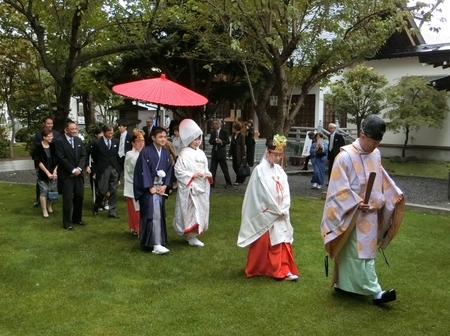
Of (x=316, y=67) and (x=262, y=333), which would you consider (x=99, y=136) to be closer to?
(x=316, y=67)

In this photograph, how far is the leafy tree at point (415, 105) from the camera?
1738 centimetres

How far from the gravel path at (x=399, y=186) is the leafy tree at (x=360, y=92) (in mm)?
3610

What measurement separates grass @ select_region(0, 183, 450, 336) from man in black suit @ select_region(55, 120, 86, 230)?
0.50 meters

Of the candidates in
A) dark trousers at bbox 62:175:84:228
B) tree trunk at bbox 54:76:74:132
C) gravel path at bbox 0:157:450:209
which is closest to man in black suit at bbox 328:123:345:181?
gravel path at bbox 0:157:450:209

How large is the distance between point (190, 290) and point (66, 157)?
3923mm

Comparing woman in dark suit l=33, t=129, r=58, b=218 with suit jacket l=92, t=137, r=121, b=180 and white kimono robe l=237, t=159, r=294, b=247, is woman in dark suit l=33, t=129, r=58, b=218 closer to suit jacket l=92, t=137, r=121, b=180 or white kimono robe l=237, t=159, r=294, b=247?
suit jacket l=92, t=137, r=121, b=180

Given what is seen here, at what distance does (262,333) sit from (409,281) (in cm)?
248

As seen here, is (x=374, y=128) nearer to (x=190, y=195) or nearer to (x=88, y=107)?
(x=190, y=195)

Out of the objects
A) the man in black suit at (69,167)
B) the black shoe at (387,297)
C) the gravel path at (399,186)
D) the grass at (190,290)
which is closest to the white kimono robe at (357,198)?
the black shoe at (387,297)

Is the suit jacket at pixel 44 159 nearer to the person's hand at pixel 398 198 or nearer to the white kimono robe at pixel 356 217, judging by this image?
the white kimono robe at pixel 356 217

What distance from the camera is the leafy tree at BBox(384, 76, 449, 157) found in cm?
1738

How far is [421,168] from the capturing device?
18.1 meters

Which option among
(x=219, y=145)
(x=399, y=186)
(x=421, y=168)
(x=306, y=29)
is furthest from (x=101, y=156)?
(x=421, y=168)

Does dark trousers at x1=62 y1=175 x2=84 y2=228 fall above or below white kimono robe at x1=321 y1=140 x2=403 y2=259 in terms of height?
below
